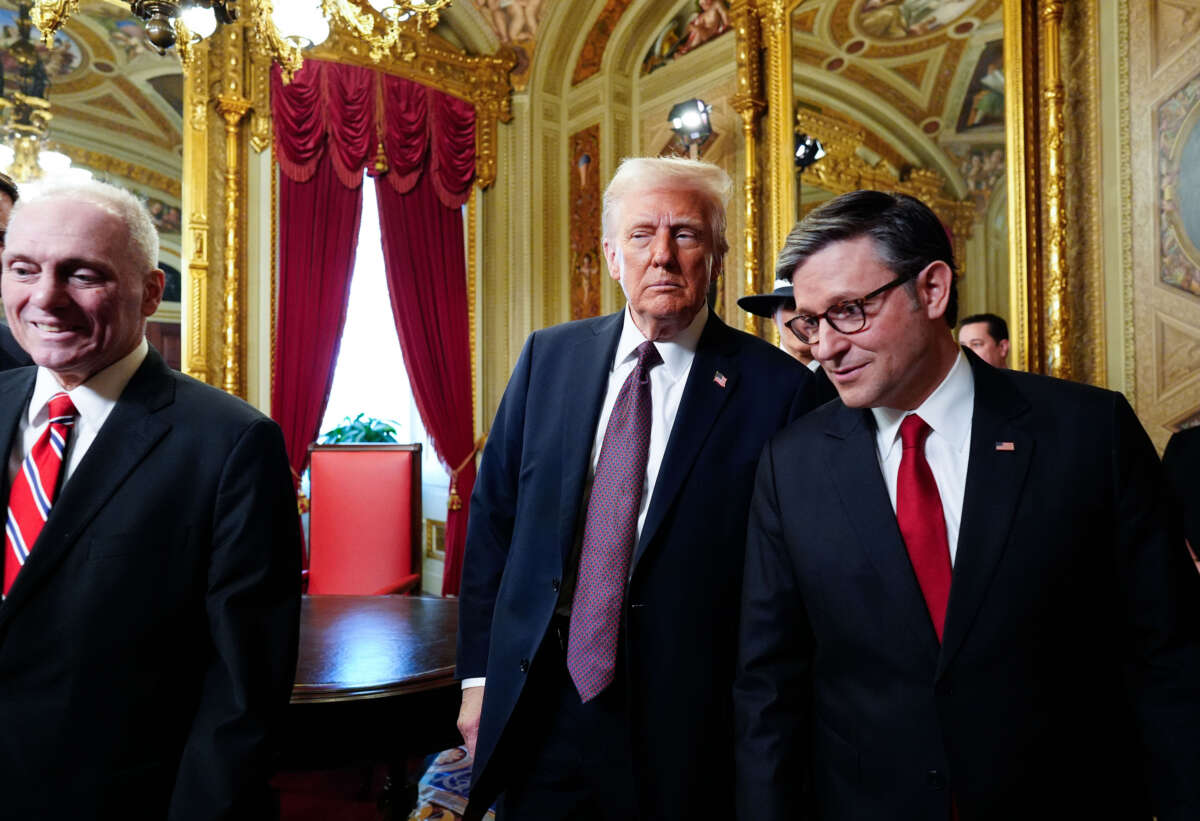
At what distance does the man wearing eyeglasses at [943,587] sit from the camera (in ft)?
3.78

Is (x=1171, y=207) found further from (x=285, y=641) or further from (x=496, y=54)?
(x=496, y=54)

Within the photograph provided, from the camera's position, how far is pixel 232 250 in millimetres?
5215

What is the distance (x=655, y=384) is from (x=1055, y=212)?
298 centimetres

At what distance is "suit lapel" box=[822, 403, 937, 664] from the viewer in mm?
1209

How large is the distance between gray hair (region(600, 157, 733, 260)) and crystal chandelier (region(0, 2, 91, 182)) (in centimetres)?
441

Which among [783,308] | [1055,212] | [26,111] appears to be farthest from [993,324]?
[26,111]

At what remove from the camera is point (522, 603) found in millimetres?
1578

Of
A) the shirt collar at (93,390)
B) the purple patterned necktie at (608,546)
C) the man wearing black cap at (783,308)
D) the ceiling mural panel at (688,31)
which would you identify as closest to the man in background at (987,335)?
the man wearing black cap at (783,308)

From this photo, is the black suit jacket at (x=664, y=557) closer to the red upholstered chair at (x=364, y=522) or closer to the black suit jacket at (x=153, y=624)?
the black suit jacket at (x=153, y=624)

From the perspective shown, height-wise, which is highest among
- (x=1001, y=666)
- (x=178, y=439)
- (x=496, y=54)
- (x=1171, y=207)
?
(x=496, y=54)

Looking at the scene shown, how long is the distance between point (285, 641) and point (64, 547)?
344 mm

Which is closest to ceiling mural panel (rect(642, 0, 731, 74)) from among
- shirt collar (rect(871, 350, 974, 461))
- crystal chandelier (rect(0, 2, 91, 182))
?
crystal chandelier (rect(0, 2, 91, 182))

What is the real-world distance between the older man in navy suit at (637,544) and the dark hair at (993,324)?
241 cm


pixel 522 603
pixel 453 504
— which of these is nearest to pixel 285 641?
pixel 522 603
